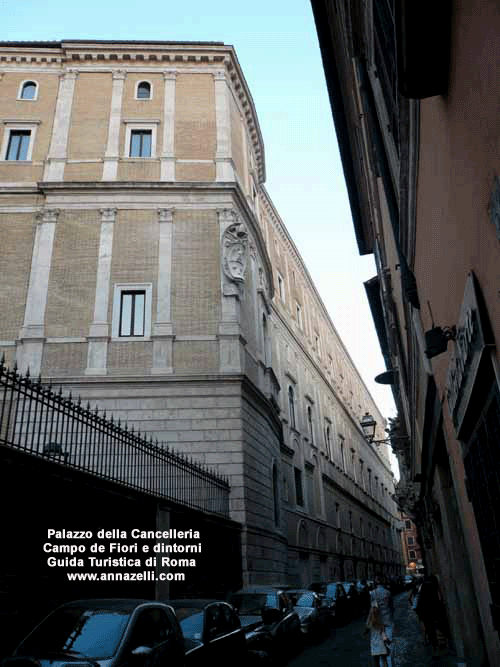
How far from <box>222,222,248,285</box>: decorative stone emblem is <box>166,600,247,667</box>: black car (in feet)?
44.7

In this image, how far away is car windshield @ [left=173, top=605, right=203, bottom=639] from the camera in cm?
712

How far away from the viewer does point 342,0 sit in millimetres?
10016

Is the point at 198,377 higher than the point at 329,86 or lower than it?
lower

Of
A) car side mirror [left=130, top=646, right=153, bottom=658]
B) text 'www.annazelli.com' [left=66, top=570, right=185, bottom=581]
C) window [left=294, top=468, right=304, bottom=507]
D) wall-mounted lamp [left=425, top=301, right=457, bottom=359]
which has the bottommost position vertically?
car side mirror [left=130, top=646, right=153, bottom=658]

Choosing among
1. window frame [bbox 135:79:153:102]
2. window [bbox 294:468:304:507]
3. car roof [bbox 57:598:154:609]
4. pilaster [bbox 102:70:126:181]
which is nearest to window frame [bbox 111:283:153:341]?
pilaster [bbox 102:70:126:181]

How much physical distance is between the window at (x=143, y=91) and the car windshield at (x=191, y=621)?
2184cm

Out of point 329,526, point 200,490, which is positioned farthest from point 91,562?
point 329,526

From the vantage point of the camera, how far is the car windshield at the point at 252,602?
11485 millimetres

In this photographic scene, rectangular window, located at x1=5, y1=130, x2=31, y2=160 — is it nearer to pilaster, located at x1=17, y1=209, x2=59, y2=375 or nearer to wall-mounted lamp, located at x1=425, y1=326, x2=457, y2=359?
pilaster, located at x1=17, y1=209, x2=59, y2=375

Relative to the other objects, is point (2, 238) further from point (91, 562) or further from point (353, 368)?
point (353, 368)

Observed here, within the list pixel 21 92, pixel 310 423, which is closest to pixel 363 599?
pixel 310 423

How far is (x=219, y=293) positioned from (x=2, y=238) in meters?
8.47

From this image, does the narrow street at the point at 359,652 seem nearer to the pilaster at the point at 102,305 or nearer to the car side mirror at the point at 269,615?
the car side mirror at the point at 269,615

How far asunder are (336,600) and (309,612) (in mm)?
6082
